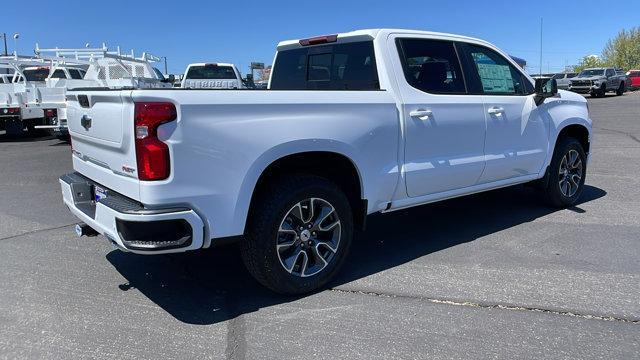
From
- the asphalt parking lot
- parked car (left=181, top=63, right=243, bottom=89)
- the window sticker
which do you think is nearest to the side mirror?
the window sticker

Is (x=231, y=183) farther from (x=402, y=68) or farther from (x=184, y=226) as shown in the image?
(x=402, y=68)

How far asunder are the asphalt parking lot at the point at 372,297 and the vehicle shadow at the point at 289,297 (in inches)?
0.7

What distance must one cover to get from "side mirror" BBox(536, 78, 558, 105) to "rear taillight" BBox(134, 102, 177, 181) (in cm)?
401

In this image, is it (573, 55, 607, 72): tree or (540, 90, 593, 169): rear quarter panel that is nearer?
(540, 90, 593, 169): rear quarter panel

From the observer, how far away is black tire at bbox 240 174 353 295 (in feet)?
12.1

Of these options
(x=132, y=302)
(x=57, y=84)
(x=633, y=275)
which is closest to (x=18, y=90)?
(x=57, y=84)

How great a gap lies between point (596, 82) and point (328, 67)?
105ft

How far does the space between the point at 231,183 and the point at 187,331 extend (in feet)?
3.24

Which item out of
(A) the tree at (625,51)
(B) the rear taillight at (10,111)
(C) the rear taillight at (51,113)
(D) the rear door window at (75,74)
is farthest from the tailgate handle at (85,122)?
(A) the tree at (625,51)

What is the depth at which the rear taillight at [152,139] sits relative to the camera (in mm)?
3199

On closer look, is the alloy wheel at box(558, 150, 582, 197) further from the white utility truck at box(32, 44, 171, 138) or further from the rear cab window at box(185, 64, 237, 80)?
the rear cab window at box(185, 64, 237, 80)

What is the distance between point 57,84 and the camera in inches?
624

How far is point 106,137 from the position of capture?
362 centimetres

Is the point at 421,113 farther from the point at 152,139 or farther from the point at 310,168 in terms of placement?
the point at 152,139
